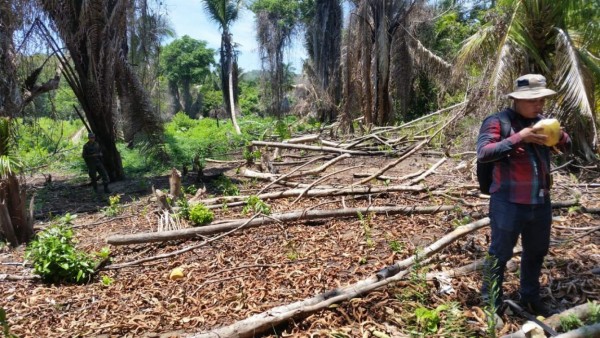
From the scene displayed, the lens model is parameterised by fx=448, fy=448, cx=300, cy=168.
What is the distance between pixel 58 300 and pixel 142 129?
8.28 m

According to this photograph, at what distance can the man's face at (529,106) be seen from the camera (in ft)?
9.80

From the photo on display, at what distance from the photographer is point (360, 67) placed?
15859 mm

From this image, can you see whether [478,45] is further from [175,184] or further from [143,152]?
[143,152]

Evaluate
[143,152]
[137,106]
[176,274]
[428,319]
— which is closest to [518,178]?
[428,319]

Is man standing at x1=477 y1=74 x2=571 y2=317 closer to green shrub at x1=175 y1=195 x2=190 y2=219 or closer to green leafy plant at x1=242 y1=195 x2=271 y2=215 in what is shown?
green leafy plant at x1=242 y1=195 x2=271 y2=215

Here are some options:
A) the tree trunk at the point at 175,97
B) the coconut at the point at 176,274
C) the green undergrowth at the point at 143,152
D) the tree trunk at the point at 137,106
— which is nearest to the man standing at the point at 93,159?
the green undergrowth at the point at 143,152

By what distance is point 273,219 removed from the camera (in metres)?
5.82

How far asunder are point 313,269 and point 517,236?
6.63 feet

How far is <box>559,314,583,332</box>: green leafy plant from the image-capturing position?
115 inches

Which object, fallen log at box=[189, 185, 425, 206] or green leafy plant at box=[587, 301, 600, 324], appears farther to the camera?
fallen log at box=[189, 185, 425, 206]

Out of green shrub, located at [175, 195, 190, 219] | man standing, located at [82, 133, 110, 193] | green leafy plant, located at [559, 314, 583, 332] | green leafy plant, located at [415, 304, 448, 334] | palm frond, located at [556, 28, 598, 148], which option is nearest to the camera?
green leafy plant, located at [559, 314, 583, 332]

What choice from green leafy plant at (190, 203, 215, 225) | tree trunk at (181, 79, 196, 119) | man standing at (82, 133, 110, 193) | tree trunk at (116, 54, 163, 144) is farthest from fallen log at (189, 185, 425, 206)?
tree trunk at (181, 79, 196, 119)

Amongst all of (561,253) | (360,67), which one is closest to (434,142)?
(360,67)

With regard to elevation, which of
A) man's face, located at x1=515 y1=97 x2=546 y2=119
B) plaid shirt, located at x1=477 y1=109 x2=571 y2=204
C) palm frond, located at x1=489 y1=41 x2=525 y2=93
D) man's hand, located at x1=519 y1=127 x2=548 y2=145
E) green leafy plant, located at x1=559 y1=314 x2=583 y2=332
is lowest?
green leafy plant, located at x1=559 y1=314 x2=583 y2=332
